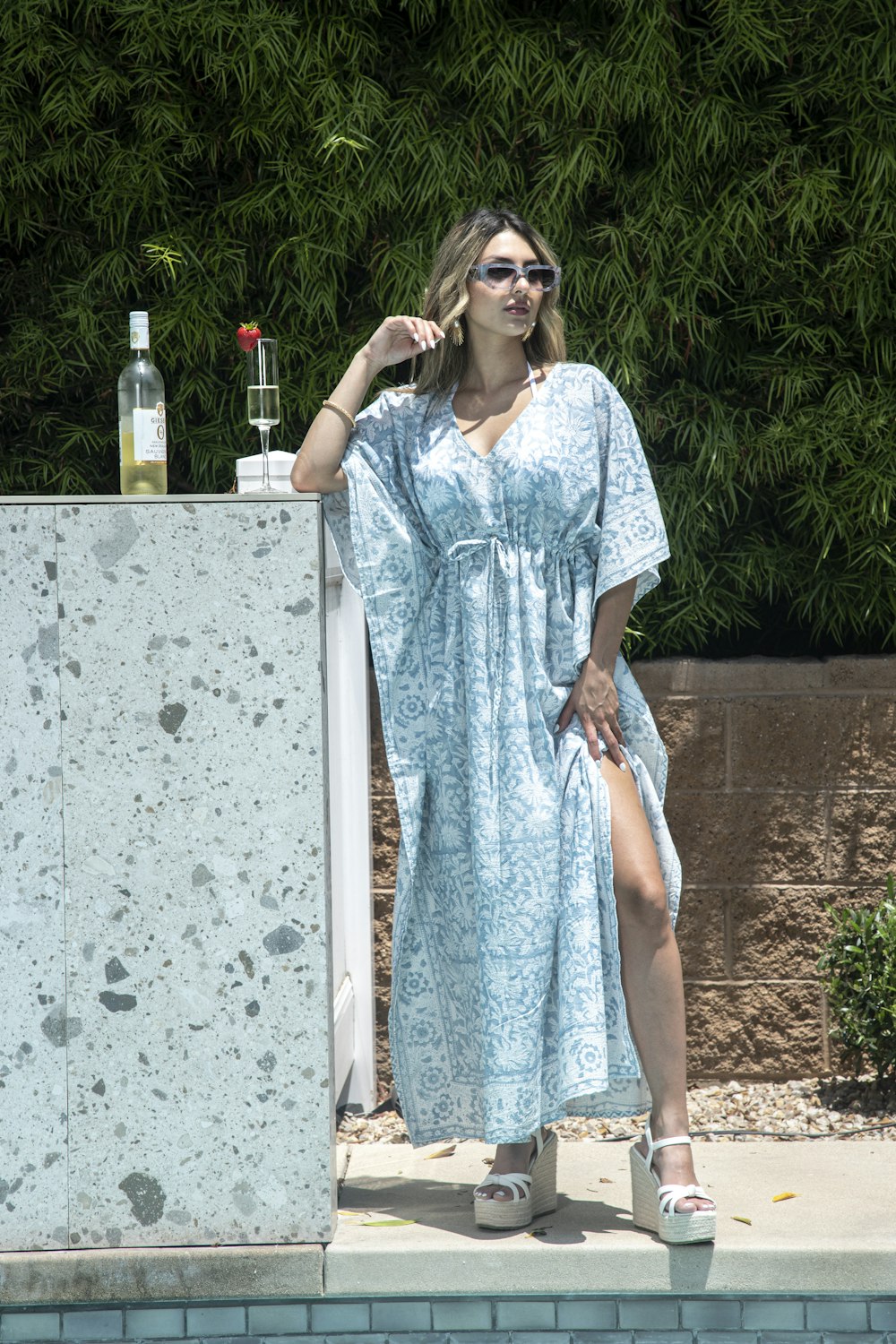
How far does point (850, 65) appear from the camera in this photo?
385 cm

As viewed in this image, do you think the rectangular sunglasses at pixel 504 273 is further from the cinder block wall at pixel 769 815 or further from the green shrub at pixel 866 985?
the green shrub at pixel 866 985

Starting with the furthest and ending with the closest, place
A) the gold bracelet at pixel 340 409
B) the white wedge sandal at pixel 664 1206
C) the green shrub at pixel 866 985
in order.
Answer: the green shrub at pixel 866 985 → the gold bracelet at pixel 340 409 → the white wedge sandal at pixel 664 1206

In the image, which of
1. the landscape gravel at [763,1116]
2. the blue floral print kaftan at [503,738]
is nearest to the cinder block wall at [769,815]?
the landscape gravel at [763,1116]

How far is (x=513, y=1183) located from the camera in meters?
2.76

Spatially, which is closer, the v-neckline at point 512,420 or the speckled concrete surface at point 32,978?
the speckled concrete surface at point 32,978

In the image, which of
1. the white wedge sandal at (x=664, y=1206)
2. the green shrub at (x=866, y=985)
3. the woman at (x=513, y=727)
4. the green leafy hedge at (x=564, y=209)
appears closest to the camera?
the white wedge sandal at (x=664, y=1206)

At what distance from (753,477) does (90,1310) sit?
2.44 metres

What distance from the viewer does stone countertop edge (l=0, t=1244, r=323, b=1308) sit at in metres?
2.63

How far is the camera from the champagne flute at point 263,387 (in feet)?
9.44

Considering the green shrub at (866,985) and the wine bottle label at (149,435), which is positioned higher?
the wine bottle label at (149,435)

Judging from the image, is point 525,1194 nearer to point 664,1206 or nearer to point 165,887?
point 664,1206

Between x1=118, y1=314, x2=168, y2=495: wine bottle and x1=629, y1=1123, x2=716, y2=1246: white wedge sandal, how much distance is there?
1.40 m

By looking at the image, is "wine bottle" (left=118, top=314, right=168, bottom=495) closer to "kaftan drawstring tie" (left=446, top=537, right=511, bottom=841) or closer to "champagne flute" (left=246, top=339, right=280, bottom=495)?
"champagne flute" (left=246, top=339, right=280, bottom=495)

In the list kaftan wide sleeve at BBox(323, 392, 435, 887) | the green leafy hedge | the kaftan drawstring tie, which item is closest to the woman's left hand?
the kaftan drawstring tie
